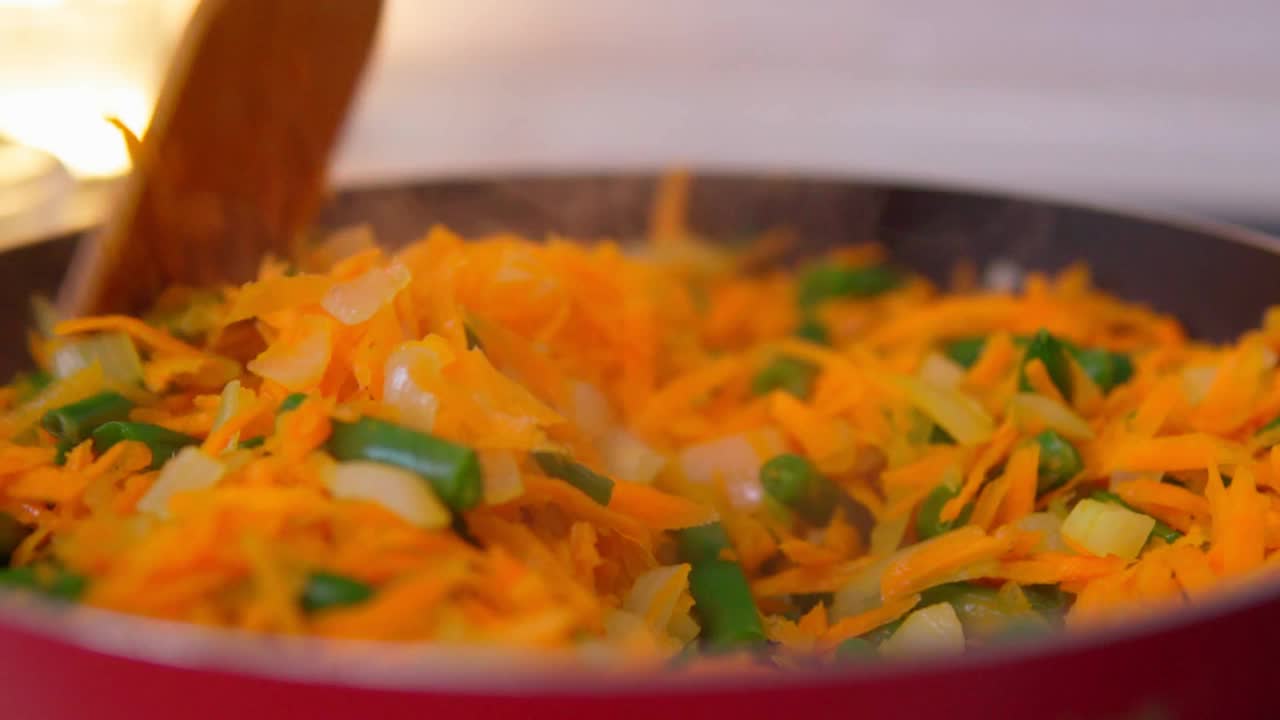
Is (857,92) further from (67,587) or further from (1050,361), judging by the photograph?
(67,587)

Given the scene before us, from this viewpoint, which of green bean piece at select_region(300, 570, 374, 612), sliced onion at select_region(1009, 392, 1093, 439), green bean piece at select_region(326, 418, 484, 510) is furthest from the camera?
sliced onion at select_region(1009, 392, 1093, 439)

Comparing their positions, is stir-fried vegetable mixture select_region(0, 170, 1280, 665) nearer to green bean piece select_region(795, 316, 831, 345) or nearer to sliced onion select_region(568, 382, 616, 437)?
sliced onion select_region(568, 382, 616, 437)

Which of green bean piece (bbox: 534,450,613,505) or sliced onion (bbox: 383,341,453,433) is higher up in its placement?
sliced onion (bbox: 383,341,453,433)

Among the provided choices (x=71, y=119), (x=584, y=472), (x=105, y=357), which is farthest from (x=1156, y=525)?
(x=71, y=119)

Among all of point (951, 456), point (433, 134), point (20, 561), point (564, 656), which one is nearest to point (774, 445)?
point (951, 456)

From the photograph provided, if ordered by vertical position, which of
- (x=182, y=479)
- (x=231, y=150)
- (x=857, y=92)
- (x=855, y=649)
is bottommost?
(x=855, y=649)

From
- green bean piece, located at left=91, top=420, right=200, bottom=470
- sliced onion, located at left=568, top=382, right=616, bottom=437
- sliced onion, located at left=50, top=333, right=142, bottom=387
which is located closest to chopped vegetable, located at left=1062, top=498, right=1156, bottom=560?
sliced onion, located at left=568, top=382, right=616, bottom=437
